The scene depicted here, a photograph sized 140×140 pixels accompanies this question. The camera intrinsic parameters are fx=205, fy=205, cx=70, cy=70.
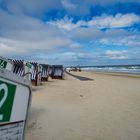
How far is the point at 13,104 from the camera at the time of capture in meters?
1.48

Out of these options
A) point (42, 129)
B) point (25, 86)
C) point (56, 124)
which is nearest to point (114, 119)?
point (56, 124)

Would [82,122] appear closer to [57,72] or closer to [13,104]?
[13,104]

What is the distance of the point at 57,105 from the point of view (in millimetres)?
6066

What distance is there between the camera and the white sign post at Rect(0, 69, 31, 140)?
1.36 metres

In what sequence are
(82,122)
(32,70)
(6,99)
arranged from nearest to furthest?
(6,99), (82,122), (32,70)

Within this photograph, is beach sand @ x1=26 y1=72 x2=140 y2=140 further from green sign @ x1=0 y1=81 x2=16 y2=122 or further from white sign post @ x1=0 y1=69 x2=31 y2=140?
green sign @ x1=0 y1=81 x2=16 y2=122

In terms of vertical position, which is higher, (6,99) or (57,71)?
(6,99)

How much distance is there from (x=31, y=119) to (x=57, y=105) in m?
1.62

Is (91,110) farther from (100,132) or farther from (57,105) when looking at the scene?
(100,132)

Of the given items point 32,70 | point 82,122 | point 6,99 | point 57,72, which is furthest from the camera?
point 57,72

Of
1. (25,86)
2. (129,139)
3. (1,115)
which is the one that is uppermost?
(25,86)

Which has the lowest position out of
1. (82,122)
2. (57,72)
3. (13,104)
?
(82,122)

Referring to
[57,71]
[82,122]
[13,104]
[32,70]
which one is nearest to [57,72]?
[57,71]

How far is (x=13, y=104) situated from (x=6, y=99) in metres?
0.10
